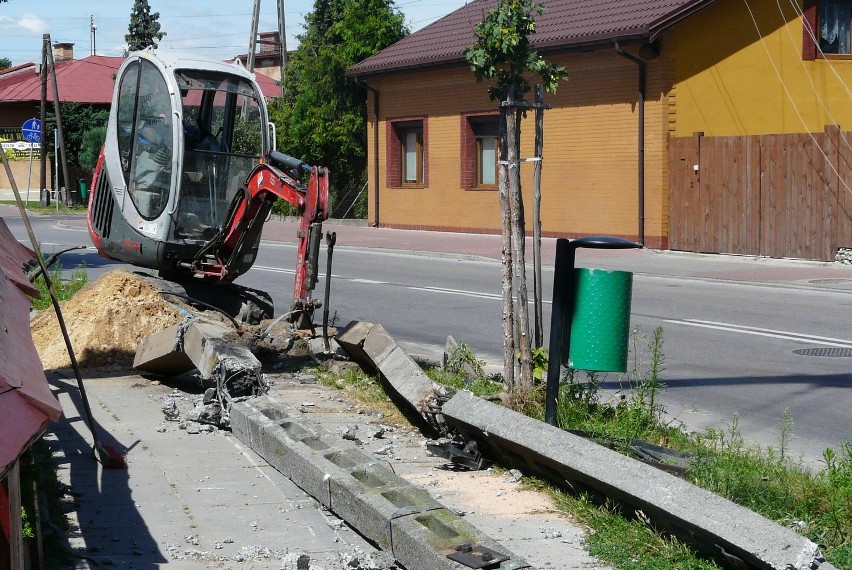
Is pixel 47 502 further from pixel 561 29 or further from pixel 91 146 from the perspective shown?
pixel 91 146

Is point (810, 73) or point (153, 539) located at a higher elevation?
point (810, 73)

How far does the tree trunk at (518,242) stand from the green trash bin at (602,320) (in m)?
1.06

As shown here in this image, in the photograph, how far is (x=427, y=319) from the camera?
14.3 metres

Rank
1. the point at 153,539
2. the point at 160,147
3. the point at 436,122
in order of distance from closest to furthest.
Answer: the point at 153,539, the point at 160,147, the point at 436,122

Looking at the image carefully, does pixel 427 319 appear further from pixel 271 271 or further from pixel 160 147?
pixel 271 271

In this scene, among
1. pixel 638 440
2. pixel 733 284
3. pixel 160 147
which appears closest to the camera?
pixel 638 440

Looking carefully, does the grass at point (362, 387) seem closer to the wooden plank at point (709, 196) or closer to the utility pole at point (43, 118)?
the wooden plank at point (709, 196)

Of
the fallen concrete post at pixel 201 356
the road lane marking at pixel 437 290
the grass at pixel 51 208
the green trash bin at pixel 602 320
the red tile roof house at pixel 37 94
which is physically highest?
the red tile roof house at pixel 37 94

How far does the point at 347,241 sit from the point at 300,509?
22674mm

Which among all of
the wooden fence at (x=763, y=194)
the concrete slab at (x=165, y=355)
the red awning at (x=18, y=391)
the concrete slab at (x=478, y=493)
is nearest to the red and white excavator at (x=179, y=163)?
the concrete slab at (x=165, y=355)

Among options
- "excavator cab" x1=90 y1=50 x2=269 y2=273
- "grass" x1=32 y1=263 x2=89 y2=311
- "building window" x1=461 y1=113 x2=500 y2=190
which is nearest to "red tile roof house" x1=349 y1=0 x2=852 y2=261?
"building window" x1=461 y1=113 x2=500 y2=190

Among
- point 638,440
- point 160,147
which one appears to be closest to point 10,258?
point 638,440

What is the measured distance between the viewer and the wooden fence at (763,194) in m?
20.6

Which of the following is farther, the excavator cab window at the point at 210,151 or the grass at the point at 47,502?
the excavator cab window at the point at 210,151
